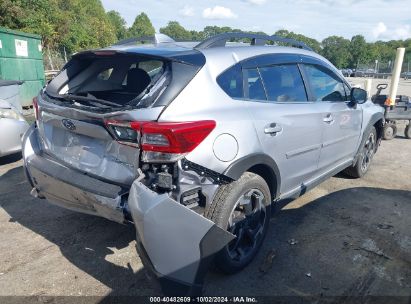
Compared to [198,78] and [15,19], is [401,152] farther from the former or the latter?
[15,19]

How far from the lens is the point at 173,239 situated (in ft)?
7.55

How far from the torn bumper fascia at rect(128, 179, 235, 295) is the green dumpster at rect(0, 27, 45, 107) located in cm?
916

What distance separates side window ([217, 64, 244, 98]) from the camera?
2.83 m

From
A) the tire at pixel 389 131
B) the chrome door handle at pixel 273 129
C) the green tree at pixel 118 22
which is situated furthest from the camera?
the green tree at pixel 118 22

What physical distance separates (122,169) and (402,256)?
2.58 metres

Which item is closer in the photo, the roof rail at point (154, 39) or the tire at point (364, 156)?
the roof rail at point (154, 39)

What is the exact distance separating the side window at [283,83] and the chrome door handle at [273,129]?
0.27 metres

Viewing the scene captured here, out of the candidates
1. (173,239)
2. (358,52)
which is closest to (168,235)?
(173,239)

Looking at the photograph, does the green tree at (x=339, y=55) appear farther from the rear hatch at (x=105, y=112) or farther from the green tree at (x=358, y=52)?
the rear hatch at (x=105, y=112)

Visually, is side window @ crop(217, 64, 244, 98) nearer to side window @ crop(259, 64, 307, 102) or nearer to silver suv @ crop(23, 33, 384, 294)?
silver suv @ crop(23, 33, 384, 294)

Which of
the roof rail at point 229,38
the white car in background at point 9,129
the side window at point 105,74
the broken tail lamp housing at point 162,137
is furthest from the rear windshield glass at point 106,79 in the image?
the white car in background at point 9,129

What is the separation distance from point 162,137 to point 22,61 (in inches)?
386

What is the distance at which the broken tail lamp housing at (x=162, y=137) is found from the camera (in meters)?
2.41

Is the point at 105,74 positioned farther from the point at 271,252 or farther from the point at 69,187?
the point at 271,252
